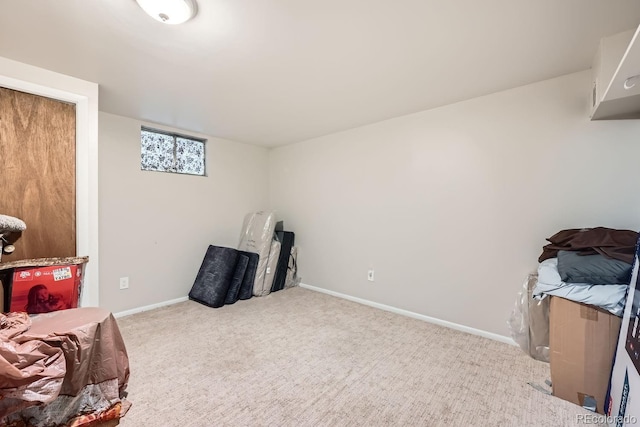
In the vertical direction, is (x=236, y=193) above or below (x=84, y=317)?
above

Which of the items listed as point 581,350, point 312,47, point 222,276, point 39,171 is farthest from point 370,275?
point 39,171

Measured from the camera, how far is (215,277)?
3369 millimetres

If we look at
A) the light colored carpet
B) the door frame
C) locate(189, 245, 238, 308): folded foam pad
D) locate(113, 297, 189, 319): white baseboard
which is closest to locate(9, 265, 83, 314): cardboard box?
the door frame

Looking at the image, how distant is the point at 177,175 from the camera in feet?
11.2

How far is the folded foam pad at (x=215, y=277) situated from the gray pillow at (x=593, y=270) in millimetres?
3099

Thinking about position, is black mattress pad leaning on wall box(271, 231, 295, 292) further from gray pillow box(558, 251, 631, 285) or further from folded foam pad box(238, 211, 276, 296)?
gray pillow box(558, 251, 631, 285)

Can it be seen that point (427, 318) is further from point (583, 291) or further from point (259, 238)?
point (259, 238)

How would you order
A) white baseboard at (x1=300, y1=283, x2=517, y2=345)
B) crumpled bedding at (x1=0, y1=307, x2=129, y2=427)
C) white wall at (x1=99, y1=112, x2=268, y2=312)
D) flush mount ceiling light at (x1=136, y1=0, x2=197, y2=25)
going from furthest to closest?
white wall at (x1=99, y1=112, x2=268, y2=312), white baseboard at (x1=300, y1=283, x2=517, y2=345), flush mount ceiling light at (x1=136, y1=0, x2=197, y2=25), crumpled bedding at (x1=0, y1=307, x2=129, y2=427)

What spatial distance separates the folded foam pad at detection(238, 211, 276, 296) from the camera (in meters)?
3.65

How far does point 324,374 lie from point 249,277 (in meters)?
1.92

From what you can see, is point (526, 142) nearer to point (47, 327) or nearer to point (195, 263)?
point (47, 327)

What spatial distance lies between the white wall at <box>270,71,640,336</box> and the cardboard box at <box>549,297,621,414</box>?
0.65 m

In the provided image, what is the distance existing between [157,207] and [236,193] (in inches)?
41.7

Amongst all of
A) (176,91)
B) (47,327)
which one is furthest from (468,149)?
(47,327)
